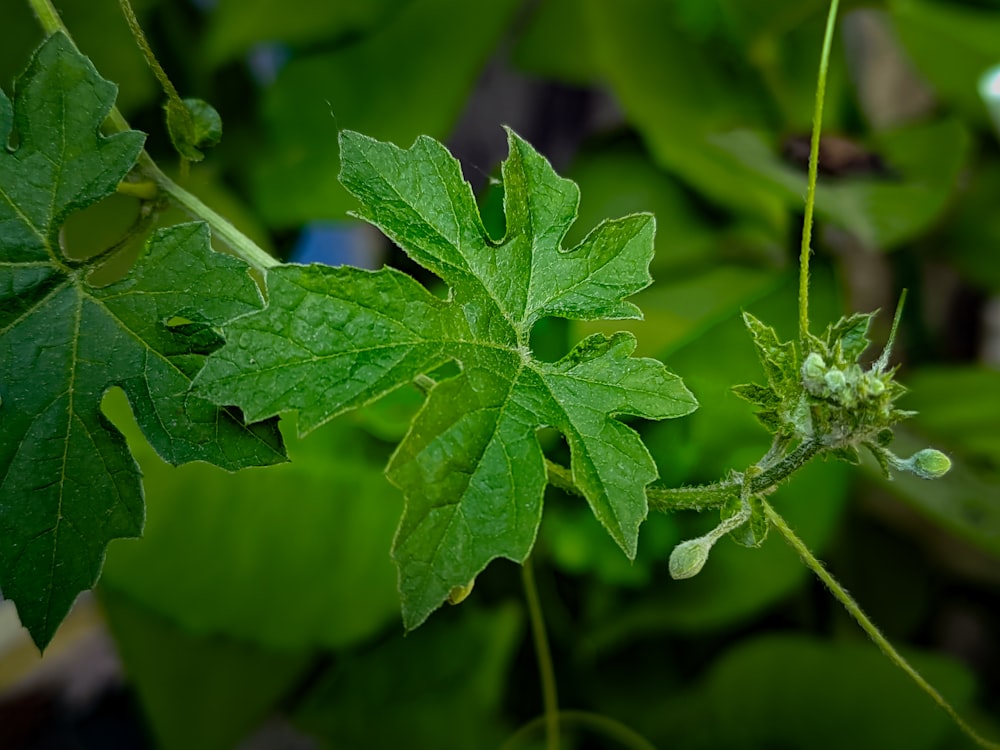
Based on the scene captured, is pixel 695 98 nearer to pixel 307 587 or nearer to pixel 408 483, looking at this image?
pixel 307 587

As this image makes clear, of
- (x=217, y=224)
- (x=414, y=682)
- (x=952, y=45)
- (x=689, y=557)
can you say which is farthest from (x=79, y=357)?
(x=952, y=45)

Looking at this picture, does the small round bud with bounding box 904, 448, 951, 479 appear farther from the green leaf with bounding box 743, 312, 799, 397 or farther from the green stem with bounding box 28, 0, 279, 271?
the green stem with bounding box 28, 0, 279, 271

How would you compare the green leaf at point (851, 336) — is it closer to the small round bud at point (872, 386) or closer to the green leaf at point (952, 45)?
the small round bud at point (872, 386)

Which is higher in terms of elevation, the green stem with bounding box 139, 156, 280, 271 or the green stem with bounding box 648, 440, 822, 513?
the green stem with bounding box 139, 156, 280, 271

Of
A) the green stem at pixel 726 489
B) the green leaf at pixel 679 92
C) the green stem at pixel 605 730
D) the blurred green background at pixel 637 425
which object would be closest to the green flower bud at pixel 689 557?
the green stem at pixel 726 489

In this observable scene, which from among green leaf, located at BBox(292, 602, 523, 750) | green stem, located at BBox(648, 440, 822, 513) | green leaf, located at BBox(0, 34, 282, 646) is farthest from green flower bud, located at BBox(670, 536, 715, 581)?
green leaf, located at BBox(292, 602, 523, 750)

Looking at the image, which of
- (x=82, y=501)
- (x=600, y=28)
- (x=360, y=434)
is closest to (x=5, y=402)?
(x=82, y=501)
